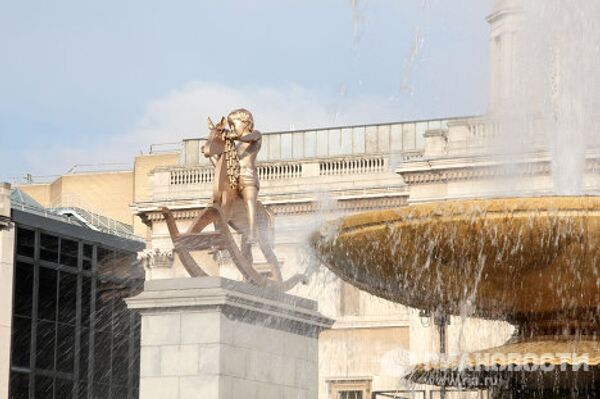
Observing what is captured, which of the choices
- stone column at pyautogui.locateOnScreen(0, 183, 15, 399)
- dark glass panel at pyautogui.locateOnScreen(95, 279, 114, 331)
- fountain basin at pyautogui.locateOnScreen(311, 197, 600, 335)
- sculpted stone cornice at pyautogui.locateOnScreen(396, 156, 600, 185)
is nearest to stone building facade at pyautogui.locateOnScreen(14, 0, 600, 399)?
sculpted stone cornice at pyautogui.locateOnScreen(396, 156, 600, 185)

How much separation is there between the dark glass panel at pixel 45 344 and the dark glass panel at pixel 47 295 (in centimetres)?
26

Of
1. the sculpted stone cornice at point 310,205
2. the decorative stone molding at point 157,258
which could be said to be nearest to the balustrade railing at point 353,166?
the sculpted stone cornice at point 310,205

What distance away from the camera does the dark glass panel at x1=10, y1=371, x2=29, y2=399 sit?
44.9 m

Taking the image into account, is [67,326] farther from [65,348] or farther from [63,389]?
[63,389]

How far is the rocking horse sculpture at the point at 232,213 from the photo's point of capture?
20109 mm

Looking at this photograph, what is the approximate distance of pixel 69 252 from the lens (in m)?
48.6

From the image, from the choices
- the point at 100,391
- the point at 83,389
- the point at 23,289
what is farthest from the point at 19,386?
the point at 100,391

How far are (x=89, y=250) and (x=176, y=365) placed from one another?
31.2 meters

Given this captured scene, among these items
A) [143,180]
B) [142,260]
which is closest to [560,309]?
[142,260]

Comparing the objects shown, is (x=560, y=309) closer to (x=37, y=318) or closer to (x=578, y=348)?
(x=578, y=348)

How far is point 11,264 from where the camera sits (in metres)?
45.5

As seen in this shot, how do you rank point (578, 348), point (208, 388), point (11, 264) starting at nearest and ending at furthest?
point (578, 348)
point (208, 388)
point (11, 264)

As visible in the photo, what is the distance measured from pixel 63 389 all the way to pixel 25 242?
173 inches

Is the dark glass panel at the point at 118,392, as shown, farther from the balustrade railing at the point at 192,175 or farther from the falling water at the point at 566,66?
the falling water at the point at 566,66
